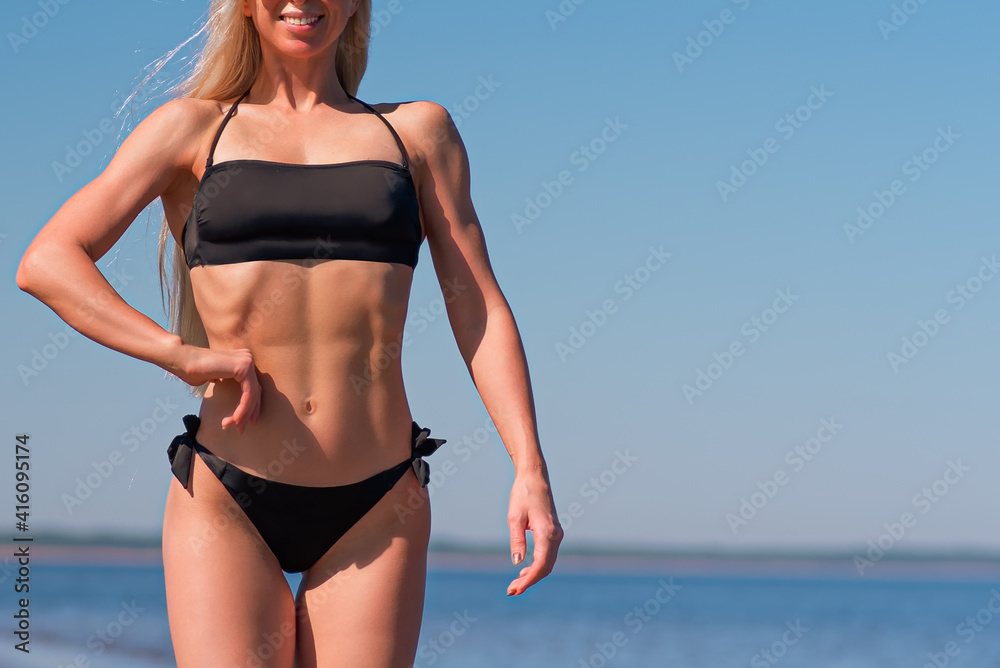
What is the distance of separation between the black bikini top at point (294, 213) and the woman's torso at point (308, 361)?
2 cm

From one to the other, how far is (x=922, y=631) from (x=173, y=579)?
35195mm

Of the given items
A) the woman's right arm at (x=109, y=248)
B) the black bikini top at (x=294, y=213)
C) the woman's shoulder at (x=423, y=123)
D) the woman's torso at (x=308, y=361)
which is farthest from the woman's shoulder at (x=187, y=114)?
the woman's shoulder at (x=423, y=123)

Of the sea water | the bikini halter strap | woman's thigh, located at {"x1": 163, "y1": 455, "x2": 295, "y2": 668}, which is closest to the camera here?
woman's thigh, located at {"x1": 163, "y1": 455, "x2": 295, "y2": 668}

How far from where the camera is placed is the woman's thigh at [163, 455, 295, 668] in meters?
2.92

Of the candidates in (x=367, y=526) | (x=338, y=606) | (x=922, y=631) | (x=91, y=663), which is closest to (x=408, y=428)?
(x=367, y=526)

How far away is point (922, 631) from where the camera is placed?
3475 cm

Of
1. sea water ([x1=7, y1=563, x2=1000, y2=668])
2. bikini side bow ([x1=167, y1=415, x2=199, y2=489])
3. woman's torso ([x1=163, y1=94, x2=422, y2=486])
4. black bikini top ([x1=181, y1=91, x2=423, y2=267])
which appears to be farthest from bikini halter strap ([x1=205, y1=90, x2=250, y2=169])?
sea water ([x1=7, y1=563, x2=1000, y2=668])

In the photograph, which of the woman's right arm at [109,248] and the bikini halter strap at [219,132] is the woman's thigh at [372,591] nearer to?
the woman's right arm at [109,248]

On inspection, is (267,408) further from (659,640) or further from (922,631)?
(922,631)

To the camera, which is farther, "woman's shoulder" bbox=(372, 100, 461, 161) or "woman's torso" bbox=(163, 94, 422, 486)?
"woman's shoulder" bbox=(372, 100, 461, 161)

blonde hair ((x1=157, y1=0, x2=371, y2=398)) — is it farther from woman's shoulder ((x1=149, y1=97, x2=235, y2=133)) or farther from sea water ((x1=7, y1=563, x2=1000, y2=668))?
sea water ((x1=7, y1=563, x2=1000, y2=668))

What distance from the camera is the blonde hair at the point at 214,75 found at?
3.43 m

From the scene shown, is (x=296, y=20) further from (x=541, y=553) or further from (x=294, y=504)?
(x=541, y=553)

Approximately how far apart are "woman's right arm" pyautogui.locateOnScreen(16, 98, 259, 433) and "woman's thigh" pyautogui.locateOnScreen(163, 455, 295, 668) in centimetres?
25
